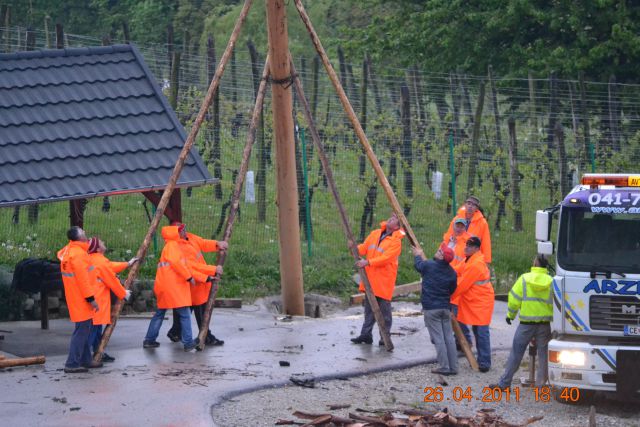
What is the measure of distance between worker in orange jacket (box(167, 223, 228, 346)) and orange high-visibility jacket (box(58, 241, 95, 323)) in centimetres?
171

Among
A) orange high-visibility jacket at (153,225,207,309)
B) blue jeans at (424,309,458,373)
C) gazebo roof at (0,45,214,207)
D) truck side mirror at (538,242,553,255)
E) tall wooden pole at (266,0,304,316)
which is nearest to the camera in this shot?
truck side mirror at (538,242,553,255)

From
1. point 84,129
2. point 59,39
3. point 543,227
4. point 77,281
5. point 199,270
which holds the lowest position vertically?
point 199,270

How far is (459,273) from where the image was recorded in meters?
13.6

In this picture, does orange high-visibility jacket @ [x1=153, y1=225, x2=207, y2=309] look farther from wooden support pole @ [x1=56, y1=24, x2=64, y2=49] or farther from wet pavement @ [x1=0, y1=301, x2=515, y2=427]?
wooden support pole @ [x1=56, y1=24, x2=64, y2=49]

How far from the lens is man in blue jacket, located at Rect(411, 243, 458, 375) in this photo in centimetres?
1290

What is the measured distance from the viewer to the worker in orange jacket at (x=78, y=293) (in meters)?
12.3

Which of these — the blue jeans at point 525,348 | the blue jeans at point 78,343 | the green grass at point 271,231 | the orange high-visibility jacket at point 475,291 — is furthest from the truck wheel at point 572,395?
the green grass at point 271,231

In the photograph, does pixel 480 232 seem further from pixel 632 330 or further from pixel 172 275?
pixel 172 275

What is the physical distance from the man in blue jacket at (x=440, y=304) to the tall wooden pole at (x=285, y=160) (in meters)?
3.24

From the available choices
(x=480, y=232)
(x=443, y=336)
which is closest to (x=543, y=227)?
(x=443, y=336)

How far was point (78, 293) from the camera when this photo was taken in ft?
40.5

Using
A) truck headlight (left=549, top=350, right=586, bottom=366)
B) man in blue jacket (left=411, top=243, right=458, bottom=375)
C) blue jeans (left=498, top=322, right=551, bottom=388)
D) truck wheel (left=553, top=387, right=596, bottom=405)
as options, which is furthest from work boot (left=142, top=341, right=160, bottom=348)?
truck headlight (left=549, top=350, right=586, bottom=366)

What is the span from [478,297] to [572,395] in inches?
74.0

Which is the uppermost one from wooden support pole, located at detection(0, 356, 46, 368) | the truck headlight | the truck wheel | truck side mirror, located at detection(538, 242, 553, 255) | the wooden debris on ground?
truck side mirror, located at detection(538, 242, 553, 255)
